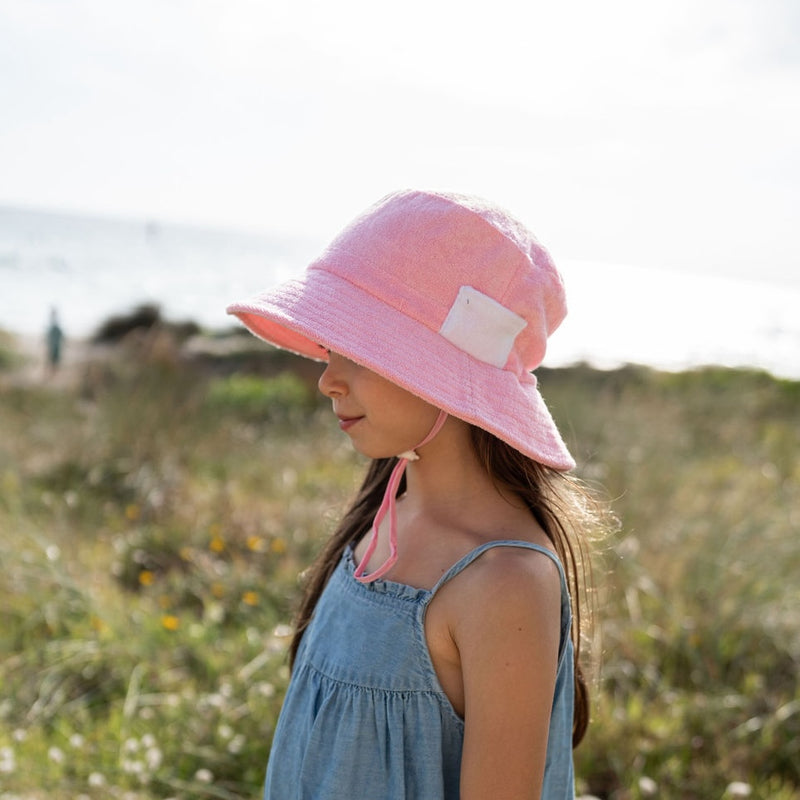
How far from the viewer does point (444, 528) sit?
1629 mm

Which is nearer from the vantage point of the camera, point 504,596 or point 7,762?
point 504,596

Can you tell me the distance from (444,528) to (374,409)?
0.85 feet

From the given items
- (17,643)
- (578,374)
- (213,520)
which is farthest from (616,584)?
(578,374)

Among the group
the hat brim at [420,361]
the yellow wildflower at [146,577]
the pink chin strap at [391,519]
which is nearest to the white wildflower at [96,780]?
the yellow wildflower at [146,577]

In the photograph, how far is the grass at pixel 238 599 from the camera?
299 cm

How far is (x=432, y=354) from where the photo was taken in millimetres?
1535

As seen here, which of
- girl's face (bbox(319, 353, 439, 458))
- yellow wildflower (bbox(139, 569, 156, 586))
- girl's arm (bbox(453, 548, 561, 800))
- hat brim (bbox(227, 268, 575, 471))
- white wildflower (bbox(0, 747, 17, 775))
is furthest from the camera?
yellow wildflower (bbox(139, 569, 156, 586))

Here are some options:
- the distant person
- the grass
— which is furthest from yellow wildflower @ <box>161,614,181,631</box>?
the distant person

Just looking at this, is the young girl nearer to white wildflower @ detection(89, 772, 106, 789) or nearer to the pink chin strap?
the pink chin strap

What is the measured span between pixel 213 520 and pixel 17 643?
125 cm

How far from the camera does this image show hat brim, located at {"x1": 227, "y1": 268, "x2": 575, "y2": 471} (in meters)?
1.50

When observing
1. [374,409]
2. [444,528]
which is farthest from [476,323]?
[444,528]

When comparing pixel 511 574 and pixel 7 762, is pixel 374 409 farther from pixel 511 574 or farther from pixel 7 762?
pixel 7 762

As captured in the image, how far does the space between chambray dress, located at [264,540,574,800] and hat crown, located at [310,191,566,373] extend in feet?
1.36
